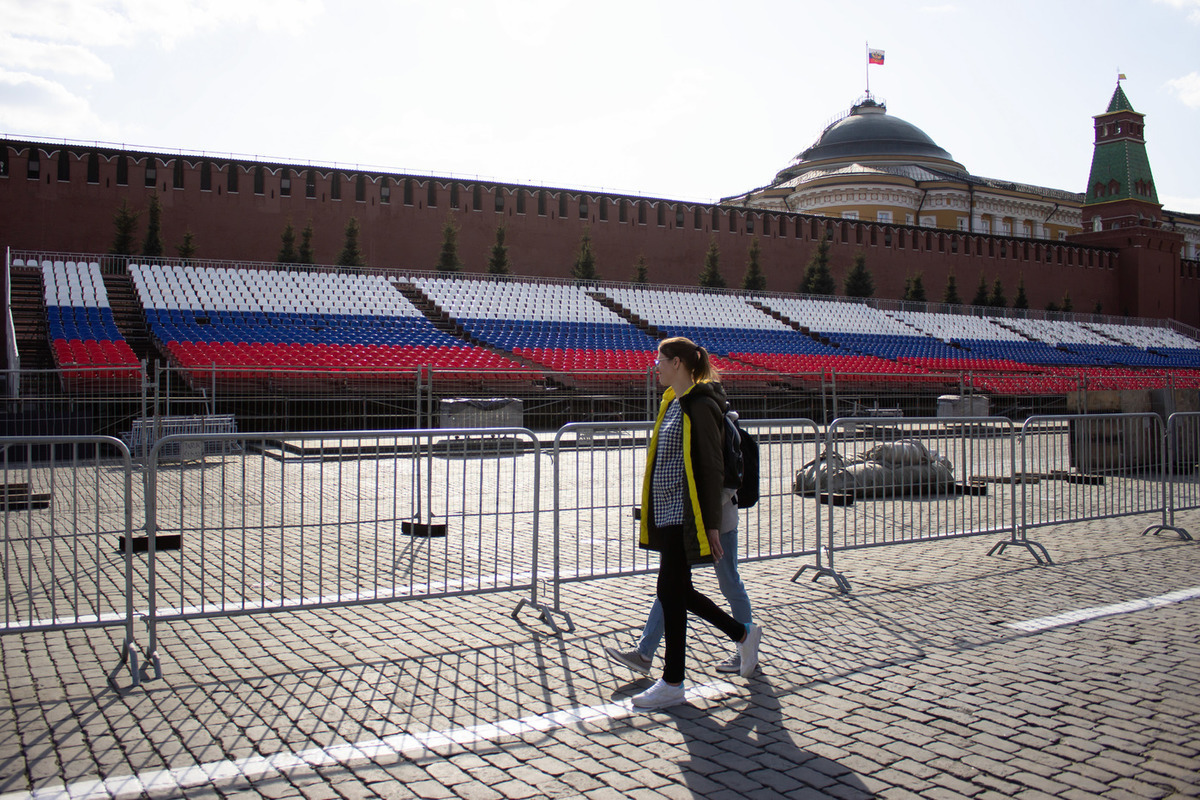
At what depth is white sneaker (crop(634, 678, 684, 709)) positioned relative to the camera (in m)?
3.53

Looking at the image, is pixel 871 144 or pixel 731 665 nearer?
pixel 731 665

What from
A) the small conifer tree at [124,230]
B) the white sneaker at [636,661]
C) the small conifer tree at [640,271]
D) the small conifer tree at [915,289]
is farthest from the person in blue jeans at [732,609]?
the small conifer tree at [915,289]

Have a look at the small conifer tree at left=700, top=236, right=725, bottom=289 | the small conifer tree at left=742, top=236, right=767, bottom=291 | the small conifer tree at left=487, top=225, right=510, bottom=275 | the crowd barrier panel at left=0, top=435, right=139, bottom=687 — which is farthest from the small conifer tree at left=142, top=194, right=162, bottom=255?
the small conifer tree at left=742, top=236, right=767, bottom=291

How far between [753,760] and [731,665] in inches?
38.9

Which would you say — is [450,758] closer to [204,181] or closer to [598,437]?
[598,437]

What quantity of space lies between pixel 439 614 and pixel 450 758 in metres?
1.98

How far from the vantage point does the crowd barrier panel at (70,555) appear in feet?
12.8

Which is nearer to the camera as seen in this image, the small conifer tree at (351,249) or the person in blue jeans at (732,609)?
the person in blue jeans at (732,609)

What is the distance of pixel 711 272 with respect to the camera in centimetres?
4019

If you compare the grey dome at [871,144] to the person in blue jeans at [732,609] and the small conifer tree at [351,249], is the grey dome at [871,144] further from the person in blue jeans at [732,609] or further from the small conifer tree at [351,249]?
the person in blue jeans at [732,609]

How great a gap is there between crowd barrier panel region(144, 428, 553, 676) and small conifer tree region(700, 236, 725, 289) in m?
32.1

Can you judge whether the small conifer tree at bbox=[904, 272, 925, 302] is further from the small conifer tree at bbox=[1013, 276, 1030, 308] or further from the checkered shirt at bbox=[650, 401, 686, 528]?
the checkered shirt at bbox=[650, 401, 686, 528]

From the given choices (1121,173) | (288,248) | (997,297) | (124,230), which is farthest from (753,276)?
(1121,173)

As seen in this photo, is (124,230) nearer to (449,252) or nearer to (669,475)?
(449,252)
